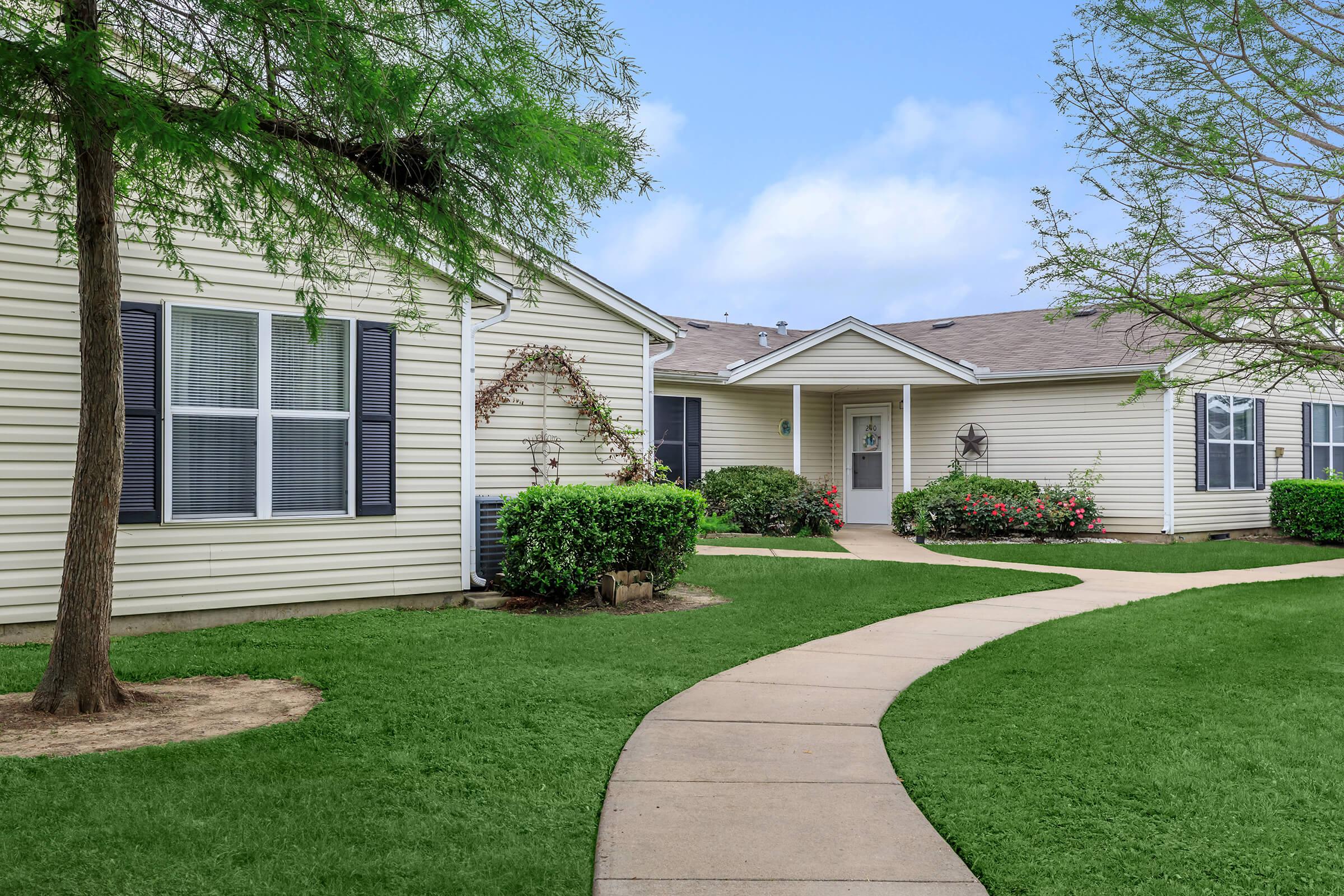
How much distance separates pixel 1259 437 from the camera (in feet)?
53.9

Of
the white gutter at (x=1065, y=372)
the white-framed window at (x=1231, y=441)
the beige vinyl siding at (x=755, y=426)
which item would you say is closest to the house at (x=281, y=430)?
the beige vinyl siding at (x=755, y=426)

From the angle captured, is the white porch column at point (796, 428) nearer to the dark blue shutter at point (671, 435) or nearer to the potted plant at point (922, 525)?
the dark blue shutter at point (671, 435)

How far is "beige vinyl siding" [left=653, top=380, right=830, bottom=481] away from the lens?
1678 centimetres

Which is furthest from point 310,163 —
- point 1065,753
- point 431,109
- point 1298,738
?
point 1298,738

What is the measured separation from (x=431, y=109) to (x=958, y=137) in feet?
106

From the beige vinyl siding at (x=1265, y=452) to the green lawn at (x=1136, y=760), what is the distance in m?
8.71

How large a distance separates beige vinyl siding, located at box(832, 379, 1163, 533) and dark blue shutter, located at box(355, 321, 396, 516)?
11247mm

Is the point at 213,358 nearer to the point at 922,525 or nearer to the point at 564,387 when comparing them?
the point at 564,387

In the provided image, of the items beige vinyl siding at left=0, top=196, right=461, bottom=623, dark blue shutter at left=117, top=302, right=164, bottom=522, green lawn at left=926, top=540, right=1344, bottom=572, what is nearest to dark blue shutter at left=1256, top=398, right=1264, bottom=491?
green lawn at left=926, top=540, right=1344, bottom=572

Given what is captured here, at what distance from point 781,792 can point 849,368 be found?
1317cm

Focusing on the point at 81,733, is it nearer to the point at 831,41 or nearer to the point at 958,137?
the point at 831,41

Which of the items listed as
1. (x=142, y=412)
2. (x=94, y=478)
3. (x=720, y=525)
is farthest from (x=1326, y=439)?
(x=94, y=478)

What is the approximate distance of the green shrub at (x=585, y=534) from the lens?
8328 mm

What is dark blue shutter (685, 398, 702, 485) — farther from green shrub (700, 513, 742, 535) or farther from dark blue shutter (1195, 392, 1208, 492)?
dark blue shutter (1195, 392, 1208, 492)
